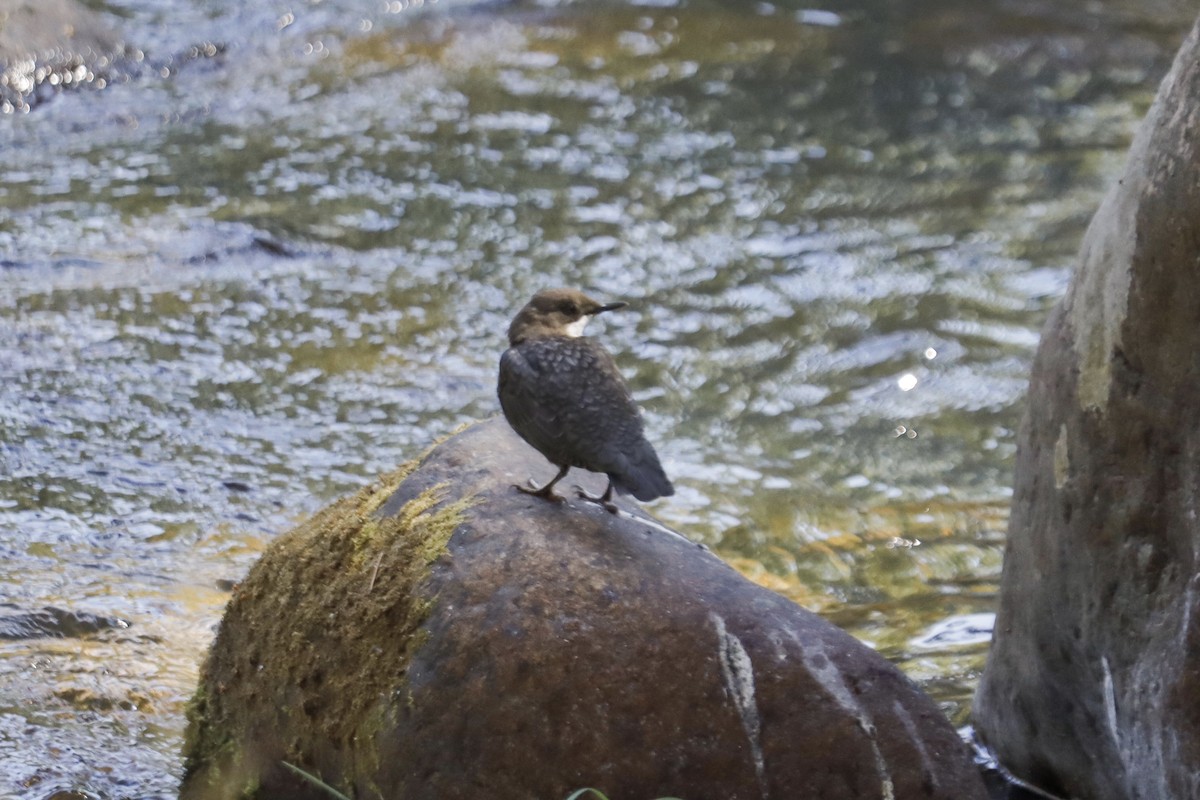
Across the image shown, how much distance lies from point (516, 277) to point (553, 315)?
13.9 ft

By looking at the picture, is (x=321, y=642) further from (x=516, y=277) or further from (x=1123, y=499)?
(x=516, y=277)

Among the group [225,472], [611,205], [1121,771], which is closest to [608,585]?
[1121,771]

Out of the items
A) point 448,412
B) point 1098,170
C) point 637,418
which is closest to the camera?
point 637,418

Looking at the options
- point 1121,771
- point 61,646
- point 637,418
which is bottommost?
point 61,646

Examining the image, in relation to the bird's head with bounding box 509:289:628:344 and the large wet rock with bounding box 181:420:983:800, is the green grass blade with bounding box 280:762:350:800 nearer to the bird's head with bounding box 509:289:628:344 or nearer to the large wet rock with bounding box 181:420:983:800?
the large wet rock with bounding box 181:420:983:800

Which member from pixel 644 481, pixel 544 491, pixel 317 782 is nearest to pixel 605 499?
pixel 544 491

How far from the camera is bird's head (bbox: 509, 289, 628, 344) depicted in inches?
163

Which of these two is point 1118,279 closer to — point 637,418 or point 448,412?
point 637,418

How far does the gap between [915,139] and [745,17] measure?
→ 293cm

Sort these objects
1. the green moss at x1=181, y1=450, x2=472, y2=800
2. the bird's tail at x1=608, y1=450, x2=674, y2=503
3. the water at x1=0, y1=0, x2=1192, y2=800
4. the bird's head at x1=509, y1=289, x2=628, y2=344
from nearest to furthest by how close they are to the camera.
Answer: the green moss at x1=181, y1=450, x2=472, y2=800 → the bird's tail at x1=608, y1=450, x2=674, y2=503 → the bird's head at x1=509, y1=289, x2=628, y2=344 → the water at x1=0, y1=0, x2=1192, y2=800

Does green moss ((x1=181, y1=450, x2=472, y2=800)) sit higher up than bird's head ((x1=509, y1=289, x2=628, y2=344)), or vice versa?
bird's head ((x1=509, y1=289, x2=628, y2=344))

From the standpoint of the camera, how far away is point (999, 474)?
21.8 feet

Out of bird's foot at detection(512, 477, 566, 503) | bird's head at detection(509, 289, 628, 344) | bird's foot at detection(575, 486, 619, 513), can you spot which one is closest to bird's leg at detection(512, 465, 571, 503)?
bird's foot at detection(512, 477, 566, 503)

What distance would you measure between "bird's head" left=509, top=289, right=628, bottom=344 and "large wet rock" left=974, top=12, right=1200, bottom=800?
47.3 inches
